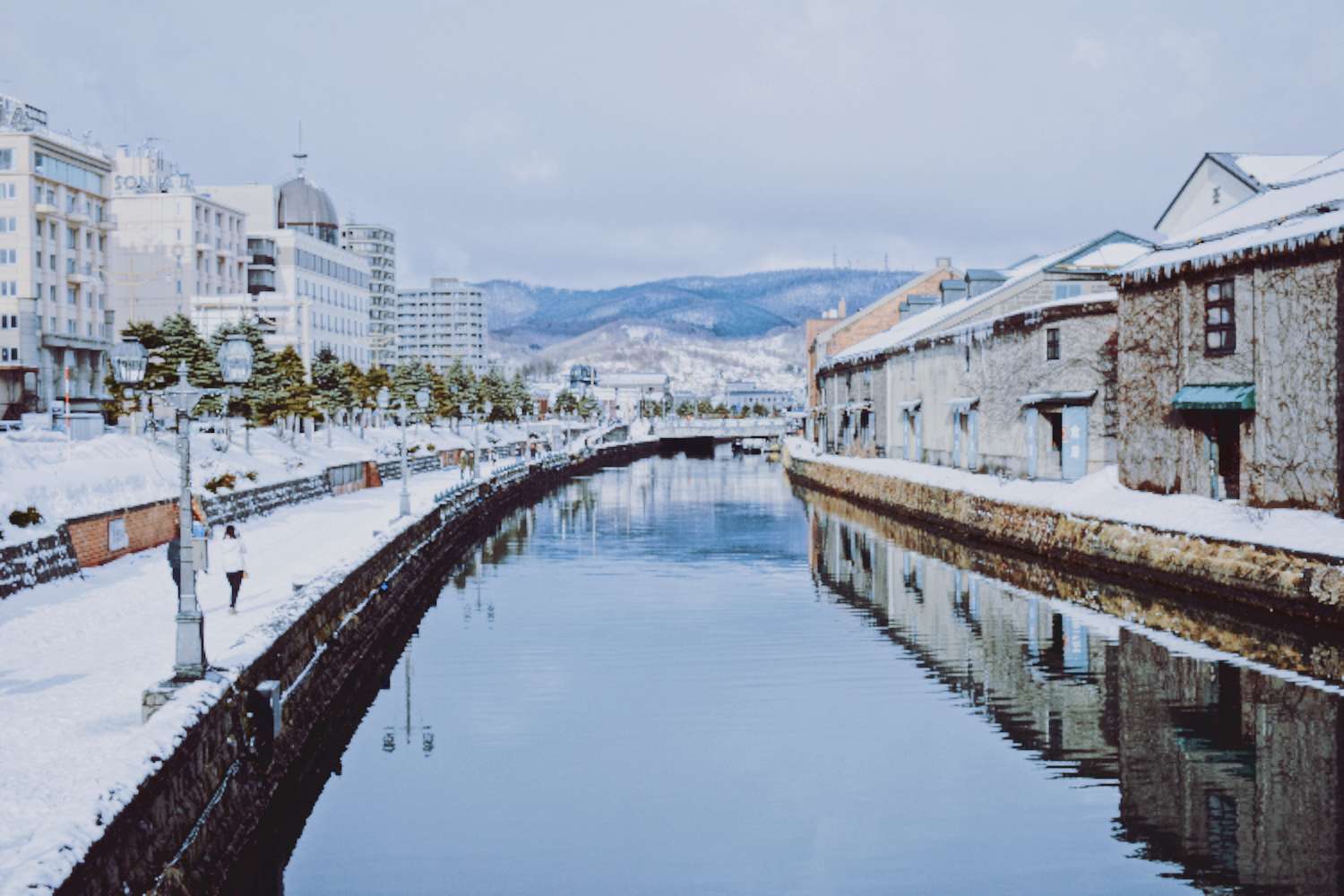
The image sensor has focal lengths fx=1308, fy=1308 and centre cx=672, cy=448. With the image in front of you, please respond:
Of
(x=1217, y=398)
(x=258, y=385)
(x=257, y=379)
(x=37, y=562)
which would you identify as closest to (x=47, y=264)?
(x=257, y=379)

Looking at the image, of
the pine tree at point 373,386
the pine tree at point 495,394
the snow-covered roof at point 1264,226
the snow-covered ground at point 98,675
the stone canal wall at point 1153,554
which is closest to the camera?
the snow-covered ground at point 98,675

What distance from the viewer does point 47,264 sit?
89.2 meters

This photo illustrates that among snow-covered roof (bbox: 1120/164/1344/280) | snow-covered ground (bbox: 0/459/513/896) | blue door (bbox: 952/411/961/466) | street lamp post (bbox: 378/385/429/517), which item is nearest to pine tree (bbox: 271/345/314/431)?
street lamp post (bbox: 378/385/429/517)

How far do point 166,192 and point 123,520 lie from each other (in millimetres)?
87064

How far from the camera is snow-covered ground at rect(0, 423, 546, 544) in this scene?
1177 inches

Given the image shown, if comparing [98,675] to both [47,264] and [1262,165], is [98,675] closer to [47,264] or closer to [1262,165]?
[1262,165]

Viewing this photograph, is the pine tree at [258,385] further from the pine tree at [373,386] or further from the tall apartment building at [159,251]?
the tall apartment building at [159,251]

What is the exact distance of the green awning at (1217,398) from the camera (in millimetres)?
34812

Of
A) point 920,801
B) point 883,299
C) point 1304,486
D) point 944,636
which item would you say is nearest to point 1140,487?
point 1304,486

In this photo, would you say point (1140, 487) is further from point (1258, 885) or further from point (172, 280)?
point (172, 280)

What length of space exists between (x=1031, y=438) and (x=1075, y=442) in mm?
2740

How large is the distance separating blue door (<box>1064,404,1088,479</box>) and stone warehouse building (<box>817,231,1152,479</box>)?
4 centimetres

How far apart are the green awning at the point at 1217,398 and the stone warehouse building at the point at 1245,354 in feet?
0.14

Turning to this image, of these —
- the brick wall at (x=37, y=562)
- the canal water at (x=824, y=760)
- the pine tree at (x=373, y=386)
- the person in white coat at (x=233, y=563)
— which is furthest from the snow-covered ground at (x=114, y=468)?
the pine tree at (x=373, y=386)
